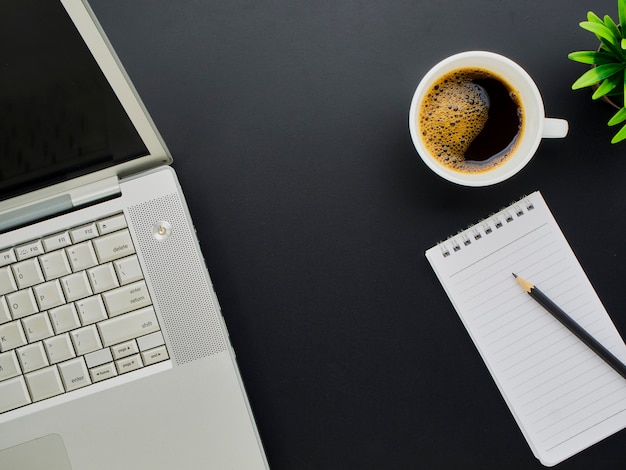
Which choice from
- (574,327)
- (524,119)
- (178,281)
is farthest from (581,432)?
(178,281)

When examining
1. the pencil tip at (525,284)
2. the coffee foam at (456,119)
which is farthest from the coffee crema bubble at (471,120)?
the pencil tip at (525,284)

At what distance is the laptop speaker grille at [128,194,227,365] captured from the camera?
660mm

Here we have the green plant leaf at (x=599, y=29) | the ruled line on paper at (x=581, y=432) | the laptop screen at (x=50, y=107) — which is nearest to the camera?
the laptop screen at (x=50, y=107)

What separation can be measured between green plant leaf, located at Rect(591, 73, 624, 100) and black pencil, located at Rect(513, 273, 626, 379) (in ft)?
Result: 0.71

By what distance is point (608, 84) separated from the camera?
2.08ft

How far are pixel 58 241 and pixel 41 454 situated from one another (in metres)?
0.24

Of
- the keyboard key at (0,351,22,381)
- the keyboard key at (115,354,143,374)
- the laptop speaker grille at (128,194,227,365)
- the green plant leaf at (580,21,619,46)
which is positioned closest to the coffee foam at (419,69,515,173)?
the green plant leaf at (580,21,619,46)

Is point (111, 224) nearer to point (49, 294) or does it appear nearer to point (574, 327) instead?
point (49, 294)

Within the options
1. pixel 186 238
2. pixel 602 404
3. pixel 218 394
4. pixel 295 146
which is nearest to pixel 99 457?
pixel 218 394

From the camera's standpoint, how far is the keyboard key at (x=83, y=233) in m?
0.65

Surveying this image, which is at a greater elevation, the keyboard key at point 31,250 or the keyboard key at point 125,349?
the keyboard key at point 31,250

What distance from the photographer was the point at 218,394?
674mm

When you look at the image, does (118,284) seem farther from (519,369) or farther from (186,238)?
(519,369)

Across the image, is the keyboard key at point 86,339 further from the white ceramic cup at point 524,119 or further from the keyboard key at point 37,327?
the white ceramic cup at point 524,119
